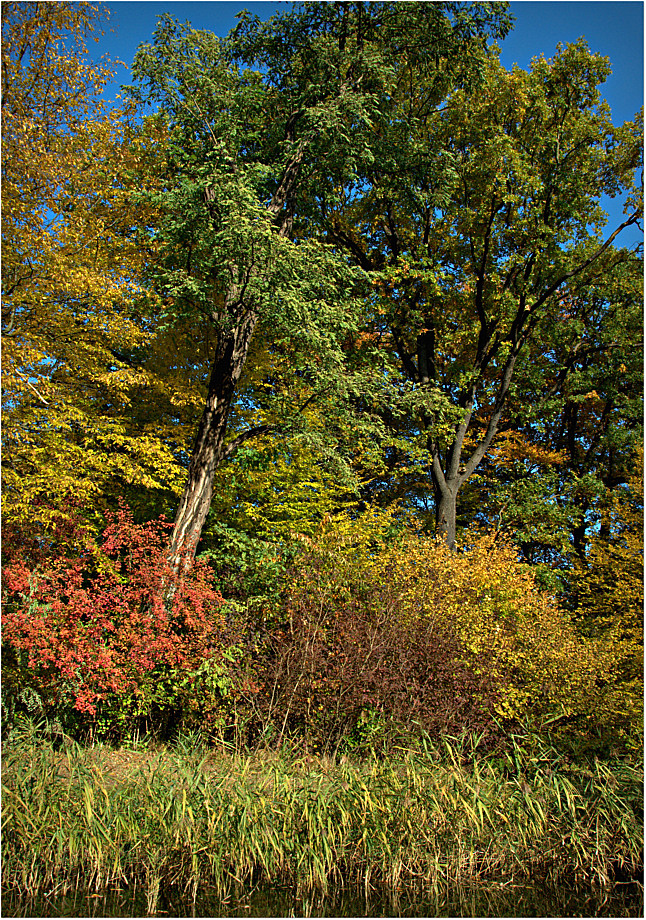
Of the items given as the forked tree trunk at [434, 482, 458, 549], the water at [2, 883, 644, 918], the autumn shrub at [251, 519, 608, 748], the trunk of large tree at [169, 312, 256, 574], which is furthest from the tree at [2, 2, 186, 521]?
the forked tree trunk at [434, 482, 458, 549]

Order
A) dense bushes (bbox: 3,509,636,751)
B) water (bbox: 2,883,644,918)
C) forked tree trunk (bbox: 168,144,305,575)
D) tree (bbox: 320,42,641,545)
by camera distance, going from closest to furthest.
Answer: water (bbox: 2,883,644,918) → dense bushes (bbox: 3,509,636,751) → forked tree trunk (bbox: 168,144,305,575) → tree (bbox: 320,42,641,545)

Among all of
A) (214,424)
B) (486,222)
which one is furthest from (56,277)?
(486,222)

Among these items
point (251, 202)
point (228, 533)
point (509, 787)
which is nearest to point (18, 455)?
point (228, 533)

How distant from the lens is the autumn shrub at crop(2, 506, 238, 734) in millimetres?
6246

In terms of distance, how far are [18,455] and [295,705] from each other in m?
4.80

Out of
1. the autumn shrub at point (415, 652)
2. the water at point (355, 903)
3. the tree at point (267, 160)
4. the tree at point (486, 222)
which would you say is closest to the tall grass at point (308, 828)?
the water at point (355, 903)

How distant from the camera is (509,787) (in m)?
5.02

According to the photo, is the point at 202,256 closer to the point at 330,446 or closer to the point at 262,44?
the point at 330,446

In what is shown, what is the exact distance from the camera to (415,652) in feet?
22.4

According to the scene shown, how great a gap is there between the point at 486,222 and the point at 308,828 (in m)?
11.9

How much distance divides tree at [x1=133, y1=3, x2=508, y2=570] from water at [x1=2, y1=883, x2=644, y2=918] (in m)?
4.08

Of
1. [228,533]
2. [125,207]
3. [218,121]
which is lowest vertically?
[228,533]

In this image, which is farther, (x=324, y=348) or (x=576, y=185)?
(x=576, y=185)

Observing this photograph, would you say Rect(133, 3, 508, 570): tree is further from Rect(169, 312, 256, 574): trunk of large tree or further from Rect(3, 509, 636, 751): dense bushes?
Rect(3, 509, 636, 751): dense bushes
